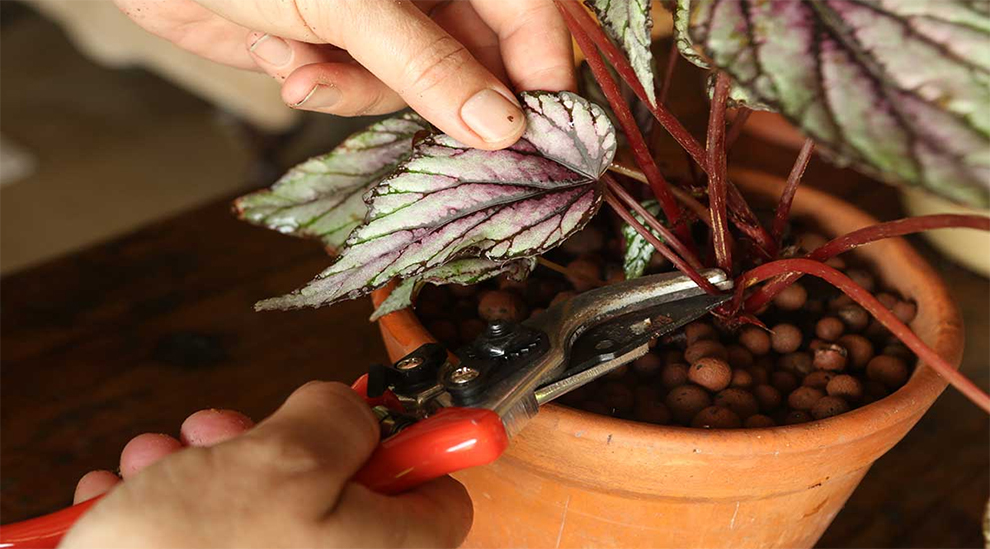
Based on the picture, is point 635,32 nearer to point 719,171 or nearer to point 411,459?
Answer: point 719,171

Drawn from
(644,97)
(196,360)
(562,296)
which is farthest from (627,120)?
(196,360)

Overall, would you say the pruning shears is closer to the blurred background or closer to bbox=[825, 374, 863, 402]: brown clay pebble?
bbox=[825, 374, 863, 402]: brown clay pebble

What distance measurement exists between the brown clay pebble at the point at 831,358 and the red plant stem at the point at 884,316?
0.28 ft

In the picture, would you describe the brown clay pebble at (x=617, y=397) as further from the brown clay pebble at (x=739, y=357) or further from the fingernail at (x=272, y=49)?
the fingernail at (x=272, y=49)

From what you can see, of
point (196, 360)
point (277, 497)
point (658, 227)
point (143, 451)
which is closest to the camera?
point (277, 497)

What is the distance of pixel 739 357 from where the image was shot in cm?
55

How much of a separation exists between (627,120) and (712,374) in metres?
0.15

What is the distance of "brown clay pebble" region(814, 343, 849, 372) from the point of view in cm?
54

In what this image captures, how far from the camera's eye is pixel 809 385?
21.0 inches

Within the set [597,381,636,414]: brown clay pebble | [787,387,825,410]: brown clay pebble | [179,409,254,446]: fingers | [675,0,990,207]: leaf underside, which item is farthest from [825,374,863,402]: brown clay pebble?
[179,409,254,446]: fingers

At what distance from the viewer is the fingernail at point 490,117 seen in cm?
47

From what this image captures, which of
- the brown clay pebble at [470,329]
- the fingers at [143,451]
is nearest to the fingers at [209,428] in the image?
the fingers at [143,451]

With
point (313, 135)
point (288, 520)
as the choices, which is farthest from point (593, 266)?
point (313, 135)

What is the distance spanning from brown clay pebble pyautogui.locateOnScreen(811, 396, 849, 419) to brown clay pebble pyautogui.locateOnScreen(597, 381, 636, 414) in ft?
0.34
